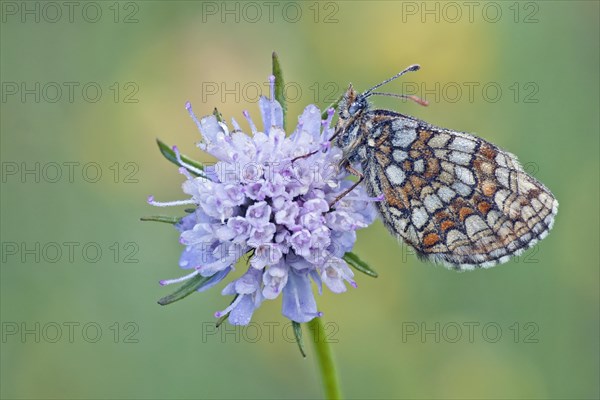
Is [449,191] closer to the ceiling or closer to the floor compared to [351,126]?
closer to the floor

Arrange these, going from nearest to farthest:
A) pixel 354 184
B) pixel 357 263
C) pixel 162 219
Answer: pixel 162 219, pixel 357 263, pixel 354 184

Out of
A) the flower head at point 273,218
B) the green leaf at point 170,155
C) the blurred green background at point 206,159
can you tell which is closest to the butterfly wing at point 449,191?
the flower head at point 273,218

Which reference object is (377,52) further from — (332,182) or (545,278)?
(332,182)

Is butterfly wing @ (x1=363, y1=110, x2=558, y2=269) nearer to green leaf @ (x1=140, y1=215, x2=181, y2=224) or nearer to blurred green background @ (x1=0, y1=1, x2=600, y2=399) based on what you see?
green leaf @ (x1=140, y1=215, x2=181, y2=224)

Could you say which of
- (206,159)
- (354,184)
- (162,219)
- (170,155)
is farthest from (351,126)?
(206,159)

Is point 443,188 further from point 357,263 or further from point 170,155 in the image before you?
point 170,155

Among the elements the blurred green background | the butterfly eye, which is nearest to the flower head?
the butterfly eye
